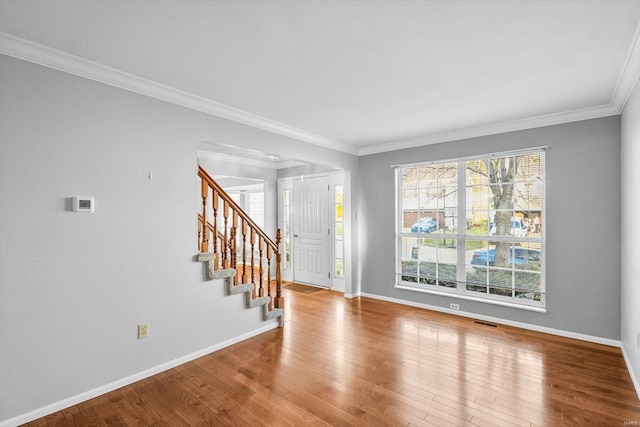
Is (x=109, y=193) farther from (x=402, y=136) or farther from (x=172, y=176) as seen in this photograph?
(x=402, y=136)

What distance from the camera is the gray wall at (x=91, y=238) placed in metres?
2.19

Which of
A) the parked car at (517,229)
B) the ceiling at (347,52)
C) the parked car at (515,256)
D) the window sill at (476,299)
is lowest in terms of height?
the window sill at (476,299)

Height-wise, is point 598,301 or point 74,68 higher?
point 74,68

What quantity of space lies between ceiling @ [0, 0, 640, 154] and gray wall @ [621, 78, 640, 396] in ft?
1.16

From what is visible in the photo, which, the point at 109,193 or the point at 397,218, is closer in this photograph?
the point at 109,193

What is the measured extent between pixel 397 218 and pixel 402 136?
1.28 meters

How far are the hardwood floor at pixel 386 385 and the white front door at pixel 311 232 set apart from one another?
2.41m

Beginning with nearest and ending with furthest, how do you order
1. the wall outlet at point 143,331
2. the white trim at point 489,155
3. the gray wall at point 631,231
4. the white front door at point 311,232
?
1. the gray wall at point 631,231
2. the wall outlet at point 143,331
3. the white trim at point 489,155
4. the white front door at point 311,232

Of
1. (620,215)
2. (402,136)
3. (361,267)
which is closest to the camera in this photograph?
A: (620,215)

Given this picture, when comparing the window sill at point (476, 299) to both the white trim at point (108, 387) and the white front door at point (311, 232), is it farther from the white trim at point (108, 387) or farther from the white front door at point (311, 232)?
the white trim at point (108, 387)

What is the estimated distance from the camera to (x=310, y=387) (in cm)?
263

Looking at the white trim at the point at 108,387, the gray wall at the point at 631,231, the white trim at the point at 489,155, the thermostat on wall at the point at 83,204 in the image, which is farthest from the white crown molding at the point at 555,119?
the thermostat on wall at the point at 83,204

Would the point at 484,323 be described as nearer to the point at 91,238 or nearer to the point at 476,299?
the point at 476,299

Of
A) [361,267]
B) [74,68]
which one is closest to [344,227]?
[361,267]
